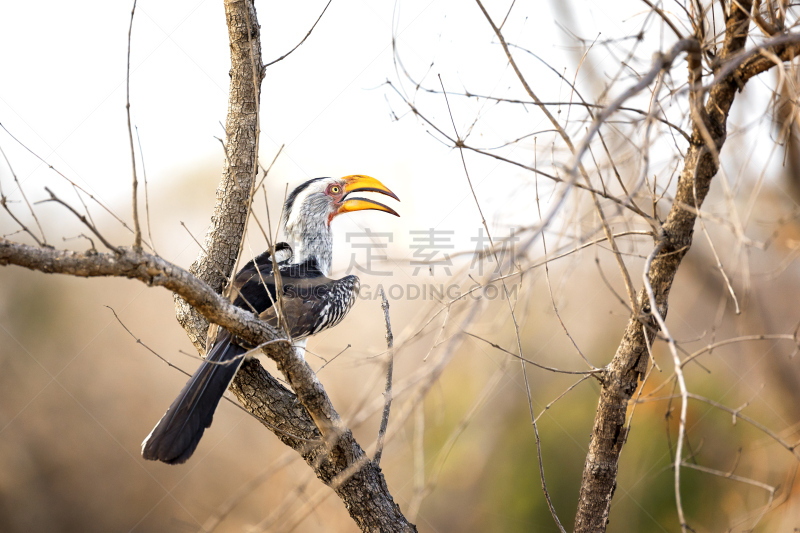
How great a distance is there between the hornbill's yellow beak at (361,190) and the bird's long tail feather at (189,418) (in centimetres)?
184

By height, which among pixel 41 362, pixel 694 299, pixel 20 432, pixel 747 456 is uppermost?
pixel 694 299

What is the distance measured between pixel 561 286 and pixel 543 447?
16.0 ft

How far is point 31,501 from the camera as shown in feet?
23.0

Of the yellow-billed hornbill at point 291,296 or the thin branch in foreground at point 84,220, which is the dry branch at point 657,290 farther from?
the thin branch in foreground at point 84,220

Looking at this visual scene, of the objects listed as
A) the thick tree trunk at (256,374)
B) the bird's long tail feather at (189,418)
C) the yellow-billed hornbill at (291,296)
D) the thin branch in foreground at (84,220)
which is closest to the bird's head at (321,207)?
the yellow-billed hornbill at (291,296)

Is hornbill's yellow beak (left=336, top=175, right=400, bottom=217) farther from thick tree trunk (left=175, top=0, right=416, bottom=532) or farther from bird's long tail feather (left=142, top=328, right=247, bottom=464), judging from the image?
bird's long tail feather (left=142, top=328, right=247, bottom=464)

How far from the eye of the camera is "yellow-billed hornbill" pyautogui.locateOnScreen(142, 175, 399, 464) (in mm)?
2262

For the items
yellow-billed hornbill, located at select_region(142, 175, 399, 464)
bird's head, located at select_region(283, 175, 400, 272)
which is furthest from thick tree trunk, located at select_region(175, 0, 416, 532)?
bird's head, located at select_region(283, 175, 400, 272)

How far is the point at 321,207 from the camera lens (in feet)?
A: 12.8

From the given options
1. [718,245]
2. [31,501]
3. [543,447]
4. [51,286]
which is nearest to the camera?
[718,245]

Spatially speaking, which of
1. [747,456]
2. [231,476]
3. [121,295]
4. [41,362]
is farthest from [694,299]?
[41,362]

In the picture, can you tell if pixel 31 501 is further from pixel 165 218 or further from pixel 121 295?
pixel 165 218

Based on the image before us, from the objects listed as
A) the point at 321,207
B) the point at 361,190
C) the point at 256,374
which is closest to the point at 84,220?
the point at 256,374

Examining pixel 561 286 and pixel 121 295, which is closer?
pixel 561 286
